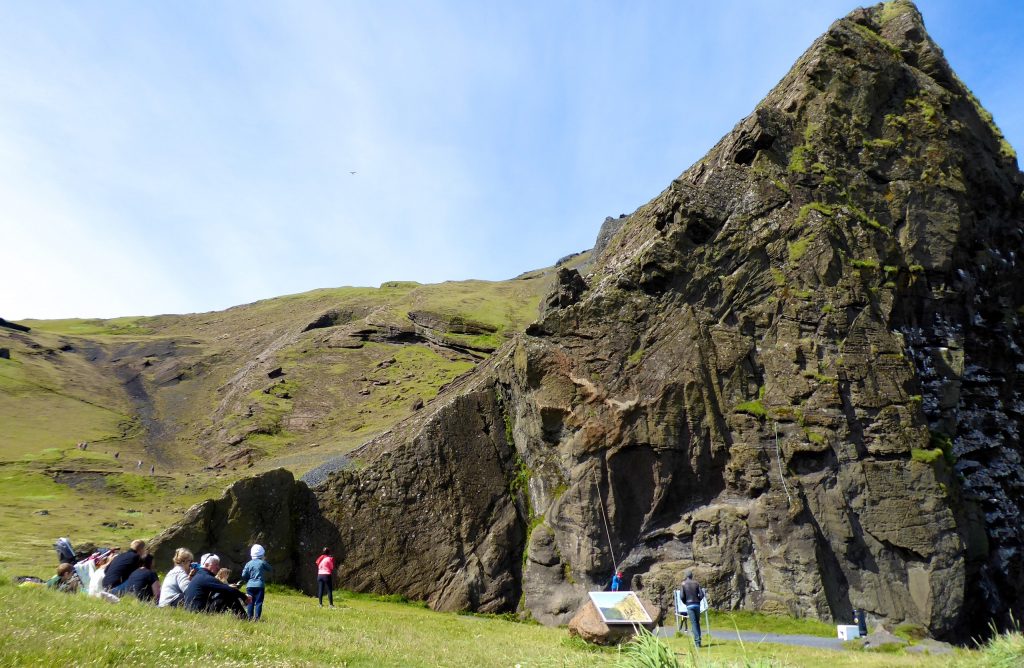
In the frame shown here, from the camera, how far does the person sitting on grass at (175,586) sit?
48.5 ft

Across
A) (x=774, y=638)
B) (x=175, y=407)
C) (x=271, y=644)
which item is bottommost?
(x=774, y=638)

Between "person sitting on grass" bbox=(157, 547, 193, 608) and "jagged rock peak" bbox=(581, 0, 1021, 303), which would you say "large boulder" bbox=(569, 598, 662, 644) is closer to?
"person sitting on grass" bbox=(157, 547, 193, 608)

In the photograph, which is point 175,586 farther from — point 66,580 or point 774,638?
point 774,638

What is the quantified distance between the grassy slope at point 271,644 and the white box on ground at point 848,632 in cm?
540

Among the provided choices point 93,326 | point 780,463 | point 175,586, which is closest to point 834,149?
point 780,463

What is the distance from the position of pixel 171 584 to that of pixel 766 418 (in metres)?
24.6

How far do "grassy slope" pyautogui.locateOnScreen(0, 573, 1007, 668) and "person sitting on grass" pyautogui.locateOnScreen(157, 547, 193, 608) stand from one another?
929 mm

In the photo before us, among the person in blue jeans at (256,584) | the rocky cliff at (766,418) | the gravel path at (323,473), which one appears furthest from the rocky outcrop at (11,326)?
the person in blue jeans at (256,584)

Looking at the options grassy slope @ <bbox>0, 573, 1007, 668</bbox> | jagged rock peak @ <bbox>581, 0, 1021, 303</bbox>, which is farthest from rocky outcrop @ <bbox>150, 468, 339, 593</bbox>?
jagged rock peak @ <bbox>581, 0, 1021, 303</bbox>

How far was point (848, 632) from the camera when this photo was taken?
23.5 metres

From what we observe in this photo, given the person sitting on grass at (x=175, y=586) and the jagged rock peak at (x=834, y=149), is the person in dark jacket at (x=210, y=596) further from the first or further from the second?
the jagged rock peak at (x=834, y=149)

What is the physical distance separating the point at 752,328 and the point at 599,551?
42.4 ft

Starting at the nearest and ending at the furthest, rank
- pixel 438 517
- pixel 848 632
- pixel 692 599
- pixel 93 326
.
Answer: pixel 692 599 < pixel 848 632 < pixel 438 517 < pixel 93 326

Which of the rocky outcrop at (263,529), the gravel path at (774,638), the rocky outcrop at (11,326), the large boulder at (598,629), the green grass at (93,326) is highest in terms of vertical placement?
the green grass at (93,326)
